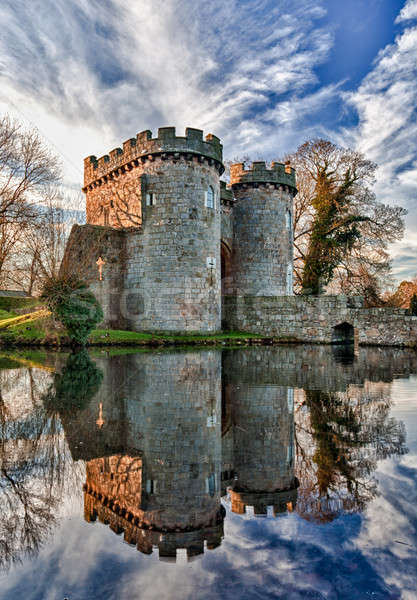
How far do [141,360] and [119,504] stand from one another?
926 cm

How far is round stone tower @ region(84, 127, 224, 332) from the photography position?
20328 millimetres

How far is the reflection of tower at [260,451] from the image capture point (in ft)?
10.7

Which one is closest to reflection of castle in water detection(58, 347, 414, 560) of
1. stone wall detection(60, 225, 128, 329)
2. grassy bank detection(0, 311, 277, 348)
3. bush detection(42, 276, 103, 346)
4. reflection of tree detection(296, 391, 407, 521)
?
reflection of tree detection(296, 391, 407, 521)

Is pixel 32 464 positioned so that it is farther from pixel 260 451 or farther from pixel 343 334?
pixel 343 334

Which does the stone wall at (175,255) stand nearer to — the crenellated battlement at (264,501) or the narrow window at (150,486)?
the narrow window at (150,486)

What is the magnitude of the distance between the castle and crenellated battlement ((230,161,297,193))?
402 cm

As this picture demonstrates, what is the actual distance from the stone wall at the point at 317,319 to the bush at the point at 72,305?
886cm

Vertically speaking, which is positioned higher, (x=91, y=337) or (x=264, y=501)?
(x=91, y=337)

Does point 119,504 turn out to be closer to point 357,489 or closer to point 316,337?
point 357,489

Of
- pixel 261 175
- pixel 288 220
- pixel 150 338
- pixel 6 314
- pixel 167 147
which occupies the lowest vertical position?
pixel 150 338

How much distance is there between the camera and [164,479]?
11.6ft

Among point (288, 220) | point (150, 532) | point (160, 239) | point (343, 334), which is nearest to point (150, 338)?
point (160, 239)

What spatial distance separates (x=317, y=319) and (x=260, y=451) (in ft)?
60.6

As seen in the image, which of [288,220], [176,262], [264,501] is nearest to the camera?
[264,501]
